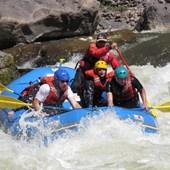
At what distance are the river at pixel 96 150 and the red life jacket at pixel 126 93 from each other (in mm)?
662

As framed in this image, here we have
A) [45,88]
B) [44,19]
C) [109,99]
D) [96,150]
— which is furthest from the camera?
[44,19]

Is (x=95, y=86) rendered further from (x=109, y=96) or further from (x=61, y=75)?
(x=61, y=75)

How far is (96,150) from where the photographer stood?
6668 millimetres

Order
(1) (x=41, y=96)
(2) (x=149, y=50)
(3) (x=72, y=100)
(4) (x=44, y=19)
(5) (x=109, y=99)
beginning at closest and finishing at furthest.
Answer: (1) (x=41, y=96) → (3) (x=72, y=100) → (5) (x=109, y=99) → (2) (x=149, y=50) → (4) (x=44, y=19)

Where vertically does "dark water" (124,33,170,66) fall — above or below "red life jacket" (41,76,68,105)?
below

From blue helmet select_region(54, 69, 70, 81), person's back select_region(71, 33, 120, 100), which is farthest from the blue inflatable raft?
person's back select_region(71, 33, 120, 100)

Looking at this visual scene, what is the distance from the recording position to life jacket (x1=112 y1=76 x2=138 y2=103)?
765cm

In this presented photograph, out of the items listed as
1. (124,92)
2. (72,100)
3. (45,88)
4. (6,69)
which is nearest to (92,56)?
(124,92)

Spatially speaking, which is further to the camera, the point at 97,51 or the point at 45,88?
the point at 97,51

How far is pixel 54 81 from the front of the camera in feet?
23.7

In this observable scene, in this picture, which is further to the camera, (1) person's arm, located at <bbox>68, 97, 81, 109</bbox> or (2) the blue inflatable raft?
(1) person's arm, located at <bbox>68, 97, 81, 109</bbox>

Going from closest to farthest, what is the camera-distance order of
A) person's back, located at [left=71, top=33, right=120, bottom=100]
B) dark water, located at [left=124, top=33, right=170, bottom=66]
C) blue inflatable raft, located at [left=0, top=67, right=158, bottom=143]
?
blue inflatable raft, located at [left=0, top=67, right=158, bottom=143] → person's back, located at [left=71, top=33, right=120, bottom=100] → dark water, located at [left=124, top=33, right=170, bottom=66]

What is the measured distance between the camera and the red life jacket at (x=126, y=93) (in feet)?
25.1

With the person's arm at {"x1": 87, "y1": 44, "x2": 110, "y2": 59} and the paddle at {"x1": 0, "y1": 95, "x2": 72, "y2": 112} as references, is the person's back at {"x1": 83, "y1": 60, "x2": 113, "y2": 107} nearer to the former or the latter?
the paddle at {"x1": 0, "y1": 95, "x2": 72, "y2": 112}
